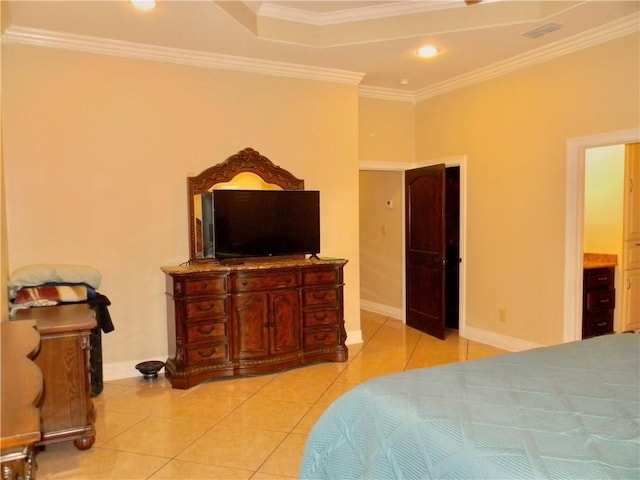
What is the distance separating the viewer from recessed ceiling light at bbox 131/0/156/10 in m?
3.14

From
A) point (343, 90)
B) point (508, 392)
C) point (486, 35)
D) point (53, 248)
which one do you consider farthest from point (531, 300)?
point (53, 248)

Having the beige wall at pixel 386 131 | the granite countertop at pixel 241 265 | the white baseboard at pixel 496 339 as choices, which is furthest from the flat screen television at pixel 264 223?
the white baseboard at pixel 496 339

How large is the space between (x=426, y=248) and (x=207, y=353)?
107 inches

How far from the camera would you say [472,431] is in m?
1.45

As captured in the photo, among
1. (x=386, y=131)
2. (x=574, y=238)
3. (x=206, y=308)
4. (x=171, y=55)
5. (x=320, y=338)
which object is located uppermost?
(x=171, y=55)

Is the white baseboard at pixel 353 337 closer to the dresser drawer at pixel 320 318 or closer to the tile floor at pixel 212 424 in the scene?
the tile floor at pixel 212 424

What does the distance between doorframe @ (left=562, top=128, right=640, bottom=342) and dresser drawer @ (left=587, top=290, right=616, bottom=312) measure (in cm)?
82

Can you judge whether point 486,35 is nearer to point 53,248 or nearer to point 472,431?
point 472,431

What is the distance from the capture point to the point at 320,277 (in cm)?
431

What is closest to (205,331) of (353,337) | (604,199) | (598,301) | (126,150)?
(126,150)

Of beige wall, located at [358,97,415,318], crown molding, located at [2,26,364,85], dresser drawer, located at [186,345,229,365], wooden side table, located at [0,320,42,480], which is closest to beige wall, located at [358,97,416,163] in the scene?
beige wall, located at [358,97,415,318]

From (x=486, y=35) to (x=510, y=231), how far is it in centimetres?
185

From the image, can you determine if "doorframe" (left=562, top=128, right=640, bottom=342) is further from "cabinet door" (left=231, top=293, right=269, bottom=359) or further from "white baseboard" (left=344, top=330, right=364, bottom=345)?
"cabinet door" (left=231, top=293, right=269, bottom=359)

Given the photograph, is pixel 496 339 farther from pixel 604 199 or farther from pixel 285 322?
pixel 285 322
